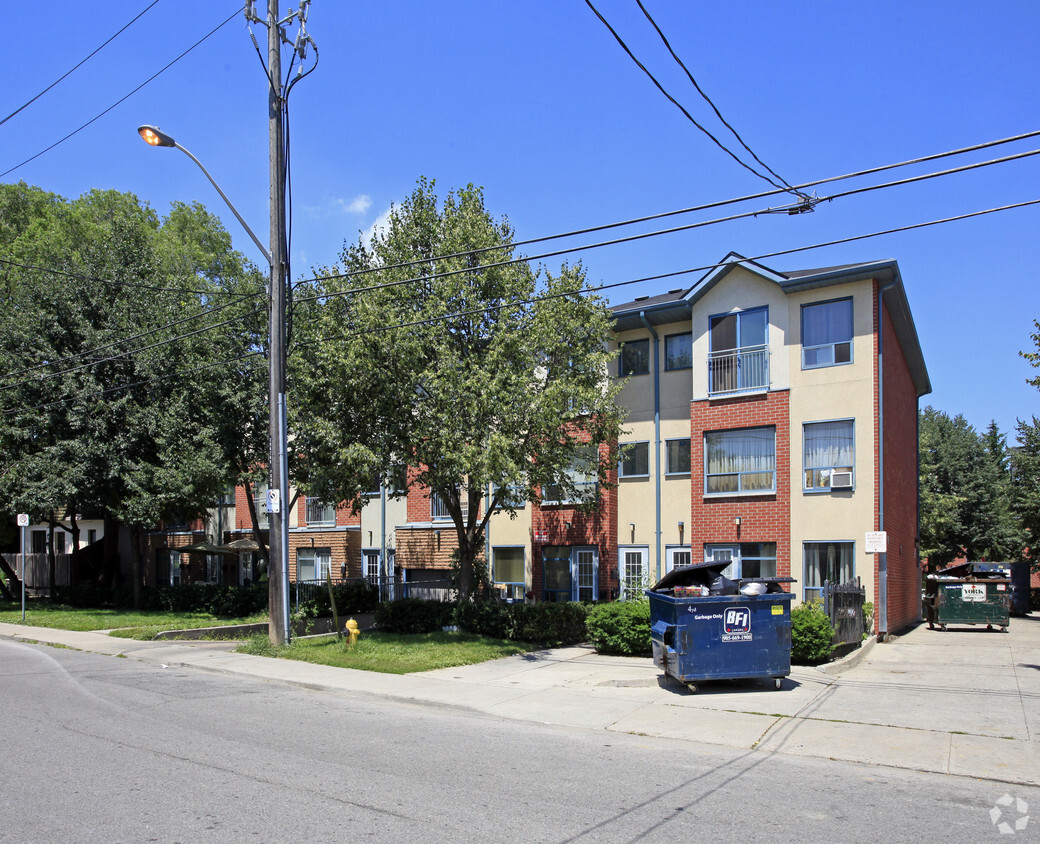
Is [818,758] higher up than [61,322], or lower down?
lower down

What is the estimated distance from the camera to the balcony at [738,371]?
2119 cm

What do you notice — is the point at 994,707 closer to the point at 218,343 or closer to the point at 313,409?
the point at 313,409

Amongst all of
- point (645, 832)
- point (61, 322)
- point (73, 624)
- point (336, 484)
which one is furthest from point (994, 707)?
point (61, 322)

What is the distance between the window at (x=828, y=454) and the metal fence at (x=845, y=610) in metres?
2.75

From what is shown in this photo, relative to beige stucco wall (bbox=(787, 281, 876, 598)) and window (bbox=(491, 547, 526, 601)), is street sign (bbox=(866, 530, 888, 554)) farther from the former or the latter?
window (bbox=(491, 547, 526, 601))

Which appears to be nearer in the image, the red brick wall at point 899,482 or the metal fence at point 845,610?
the metal fence at point 845,610

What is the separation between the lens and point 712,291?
72.1ft

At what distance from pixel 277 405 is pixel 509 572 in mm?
11310

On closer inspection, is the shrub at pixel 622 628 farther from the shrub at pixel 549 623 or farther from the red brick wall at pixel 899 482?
the red brick wall at pixel 899 482

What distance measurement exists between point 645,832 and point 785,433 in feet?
52.6

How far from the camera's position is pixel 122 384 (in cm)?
2670

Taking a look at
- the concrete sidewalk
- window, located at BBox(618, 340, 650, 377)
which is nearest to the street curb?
the concrete sidewalk

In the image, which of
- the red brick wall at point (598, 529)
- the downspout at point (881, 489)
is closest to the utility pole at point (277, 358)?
the red brick wall at point (598, 529)

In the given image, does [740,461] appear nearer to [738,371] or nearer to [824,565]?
[738,371]
